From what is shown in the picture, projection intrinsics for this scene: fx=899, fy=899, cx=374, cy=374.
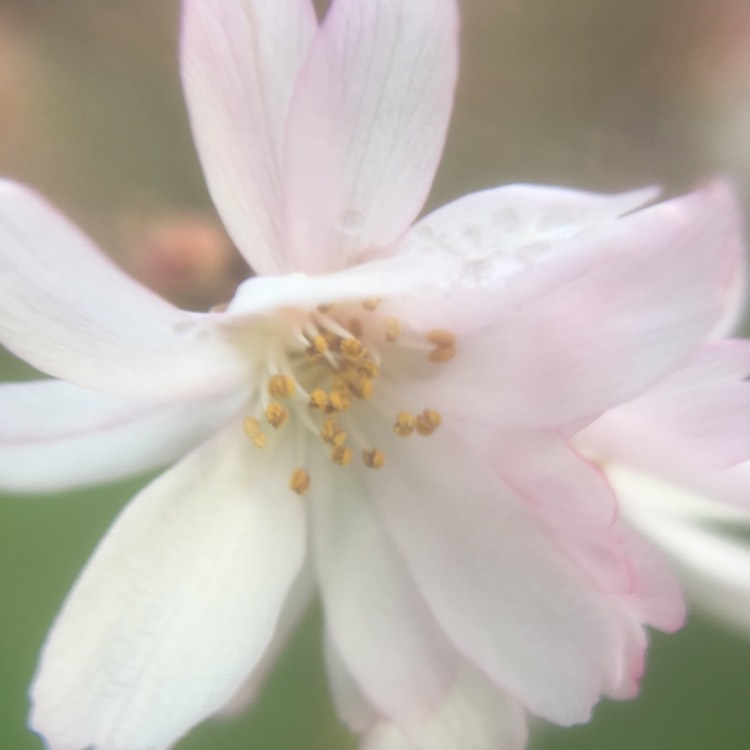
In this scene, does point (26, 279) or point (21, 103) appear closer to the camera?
point (26, 279)

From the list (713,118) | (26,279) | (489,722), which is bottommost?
(489,722)

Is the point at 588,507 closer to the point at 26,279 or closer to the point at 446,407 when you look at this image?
the point at 446,407

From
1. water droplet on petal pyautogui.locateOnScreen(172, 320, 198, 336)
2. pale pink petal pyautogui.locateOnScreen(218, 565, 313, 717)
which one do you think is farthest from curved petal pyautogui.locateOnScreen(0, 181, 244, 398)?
pale pink petal pyautogui.locateOnScreen(218, 565, 313, 717)

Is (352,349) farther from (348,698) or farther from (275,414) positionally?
(348,698)

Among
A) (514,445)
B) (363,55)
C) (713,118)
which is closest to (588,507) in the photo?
(514,445)

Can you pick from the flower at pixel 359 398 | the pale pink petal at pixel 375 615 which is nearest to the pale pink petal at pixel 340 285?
the flower at pixel 359 398

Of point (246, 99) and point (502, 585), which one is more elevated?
point (246, 99)

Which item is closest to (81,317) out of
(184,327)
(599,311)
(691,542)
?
(184,327)
